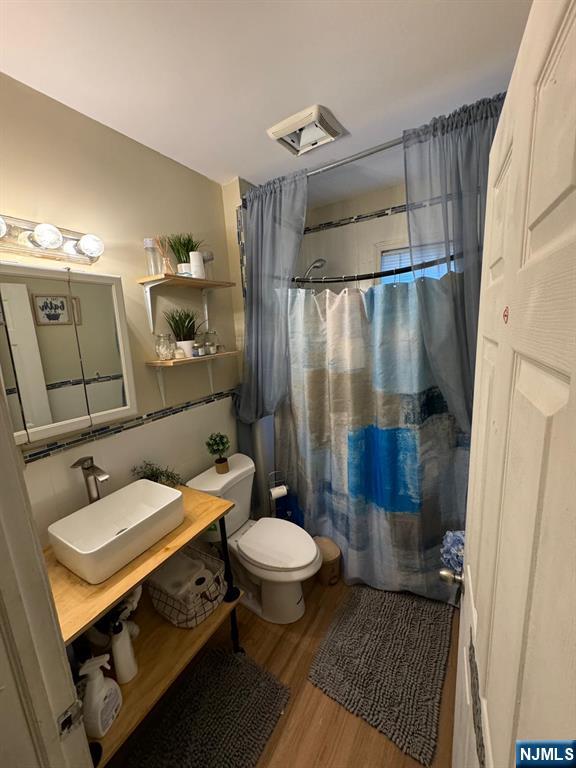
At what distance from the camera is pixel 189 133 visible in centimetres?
145

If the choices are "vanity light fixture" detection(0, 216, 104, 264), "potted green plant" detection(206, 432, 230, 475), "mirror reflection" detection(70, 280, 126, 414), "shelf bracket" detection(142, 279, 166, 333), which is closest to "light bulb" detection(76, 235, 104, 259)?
"vanity light fixture" detection(0, 216, 104, 264)

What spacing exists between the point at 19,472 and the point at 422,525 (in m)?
1.79

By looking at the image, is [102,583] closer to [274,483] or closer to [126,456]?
[126,456]

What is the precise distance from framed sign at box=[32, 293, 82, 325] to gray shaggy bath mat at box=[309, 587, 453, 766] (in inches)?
76.2

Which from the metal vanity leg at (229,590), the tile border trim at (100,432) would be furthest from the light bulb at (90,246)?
the metal vanity leg at (229,590)

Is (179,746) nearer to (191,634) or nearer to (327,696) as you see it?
(191,634)

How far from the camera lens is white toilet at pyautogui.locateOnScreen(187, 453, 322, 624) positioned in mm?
1530

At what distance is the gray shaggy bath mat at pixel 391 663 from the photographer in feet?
3.95

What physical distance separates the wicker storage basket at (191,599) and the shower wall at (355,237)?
1.90 m

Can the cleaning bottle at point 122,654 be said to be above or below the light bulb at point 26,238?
below

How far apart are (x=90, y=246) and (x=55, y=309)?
312mm

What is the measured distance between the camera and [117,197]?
1415 mm

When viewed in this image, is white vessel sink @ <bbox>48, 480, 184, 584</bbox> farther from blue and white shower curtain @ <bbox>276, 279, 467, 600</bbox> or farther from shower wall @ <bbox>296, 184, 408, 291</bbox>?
shower wall @ <bbox>296, 184, 408, 291</bbox>

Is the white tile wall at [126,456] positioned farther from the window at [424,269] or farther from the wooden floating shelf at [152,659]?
the window at [424,269]
